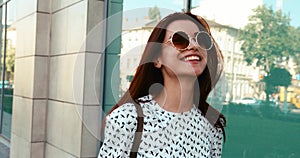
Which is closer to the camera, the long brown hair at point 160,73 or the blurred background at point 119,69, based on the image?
the long brown hair at point 160,73

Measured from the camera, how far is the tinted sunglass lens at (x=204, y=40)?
5.22 ft

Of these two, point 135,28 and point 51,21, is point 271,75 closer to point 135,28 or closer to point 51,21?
point 135,28

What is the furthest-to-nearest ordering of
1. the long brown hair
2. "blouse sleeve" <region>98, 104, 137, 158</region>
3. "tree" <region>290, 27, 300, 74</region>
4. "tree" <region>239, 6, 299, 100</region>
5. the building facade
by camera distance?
the building facade, "tree" <region>239, 6, 299, 100</region>, "tree" <region>290, 27, 300, 74</region>, the long brown hair, "blouse sleeve" <region>98, 104, 137, 158</region>

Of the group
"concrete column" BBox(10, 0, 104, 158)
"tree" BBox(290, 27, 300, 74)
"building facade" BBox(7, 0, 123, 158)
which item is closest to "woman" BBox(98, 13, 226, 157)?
"tree" BBox(290, 27, 300, 74)

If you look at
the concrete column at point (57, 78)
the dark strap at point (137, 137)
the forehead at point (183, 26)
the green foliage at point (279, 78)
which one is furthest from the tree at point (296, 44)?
the concrete column at point (57, 78)

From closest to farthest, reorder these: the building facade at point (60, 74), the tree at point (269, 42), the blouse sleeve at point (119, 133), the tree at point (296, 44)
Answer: the blouse sleeve at point (119, 133), the tree at point (296, 44), the tree at point (269, 42), the building facade at point (60, 74)

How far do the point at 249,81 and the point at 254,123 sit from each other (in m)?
0.34

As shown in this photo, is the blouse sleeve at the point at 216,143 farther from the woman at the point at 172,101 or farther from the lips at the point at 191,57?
the lips at the point at 191,57

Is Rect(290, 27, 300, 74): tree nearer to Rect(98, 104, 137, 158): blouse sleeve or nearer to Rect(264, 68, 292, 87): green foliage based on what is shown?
Rect(264, 68, 292, 87): green foliage

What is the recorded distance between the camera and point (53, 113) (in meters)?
6.21

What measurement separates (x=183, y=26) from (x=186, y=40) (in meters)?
0.08

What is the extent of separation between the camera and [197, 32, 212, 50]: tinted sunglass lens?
1.59 m

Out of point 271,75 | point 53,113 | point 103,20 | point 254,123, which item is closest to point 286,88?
point 271,75

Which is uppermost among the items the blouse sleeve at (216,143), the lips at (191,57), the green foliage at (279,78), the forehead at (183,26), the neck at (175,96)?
the forehead at (183,26)
